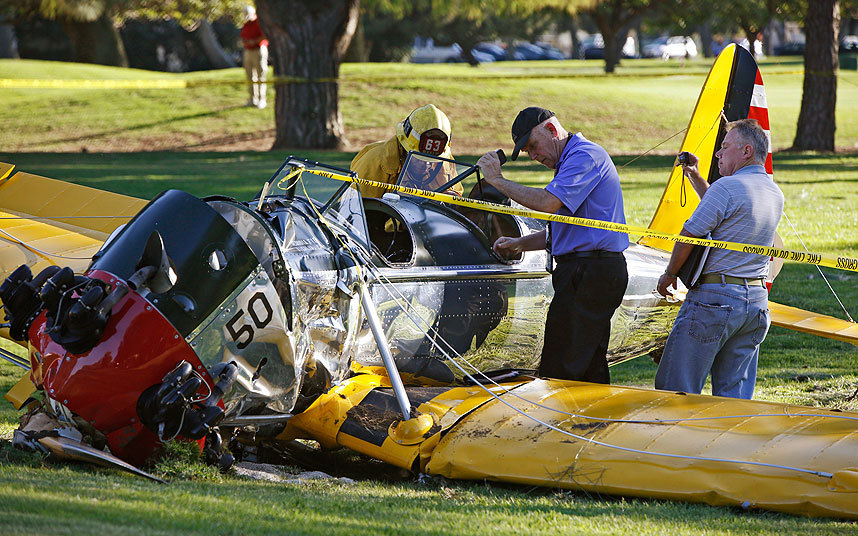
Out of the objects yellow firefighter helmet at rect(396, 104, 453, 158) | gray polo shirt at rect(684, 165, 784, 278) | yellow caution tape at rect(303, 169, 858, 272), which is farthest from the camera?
yellow firefighter helmet at rect(396, 104, 453, 158)

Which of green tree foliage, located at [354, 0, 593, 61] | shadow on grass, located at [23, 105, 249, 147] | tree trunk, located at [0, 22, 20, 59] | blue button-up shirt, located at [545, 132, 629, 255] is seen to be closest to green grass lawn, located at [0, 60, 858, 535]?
shadow on grass, located at [23, 105, 249, 147]

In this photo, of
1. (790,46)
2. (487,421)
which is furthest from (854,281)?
(790,46)

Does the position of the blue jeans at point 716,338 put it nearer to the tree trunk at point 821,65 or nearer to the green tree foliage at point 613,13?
the tree trunk at point 821,65

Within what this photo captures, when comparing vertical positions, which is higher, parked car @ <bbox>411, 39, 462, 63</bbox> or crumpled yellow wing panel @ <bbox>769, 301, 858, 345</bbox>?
parked car @ <bbox>411, 39, 462, 63</bbox>

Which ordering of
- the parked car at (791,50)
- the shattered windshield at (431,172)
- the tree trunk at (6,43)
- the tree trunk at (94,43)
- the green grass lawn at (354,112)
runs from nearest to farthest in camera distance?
the shattered windshield at (431,172) < the green grass lawn at (354,112) < the tree trunk at (94,43) < the tree trunk at (6,43) < the parked car at (791,50)

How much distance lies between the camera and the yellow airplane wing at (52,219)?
7621 millimetres

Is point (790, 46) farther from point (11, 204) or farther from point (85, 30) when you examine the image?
point (11, 204)

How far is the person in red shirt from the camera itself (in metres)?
26.7

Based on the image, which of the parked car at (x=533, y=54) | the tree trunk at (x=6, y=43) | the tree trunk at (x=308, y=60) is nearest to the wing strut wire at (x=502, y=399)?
the tree trunk at (x=308, y=60)

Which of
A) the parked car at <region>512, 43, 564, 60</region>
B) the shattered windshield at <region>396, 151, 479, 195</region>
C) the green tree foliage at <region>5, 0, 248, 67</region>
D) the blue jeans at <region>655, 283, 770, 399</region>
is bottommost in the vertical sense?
the blue jeans at <region>655, 283, 770, 399</region>

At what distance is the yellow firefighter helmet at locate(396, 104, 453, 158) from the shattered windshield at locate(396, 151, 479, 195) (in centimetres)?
75

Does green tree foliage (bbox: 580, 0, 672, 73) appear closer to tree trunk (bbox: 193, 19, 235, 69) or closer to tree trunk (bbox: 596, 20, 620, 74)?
tree trunk (bbox: 596, 20, 620, 74)

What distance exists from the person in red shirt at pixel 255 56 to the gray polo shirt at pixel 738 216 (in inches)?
844

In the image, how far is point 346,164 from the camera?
19031 millimetres
